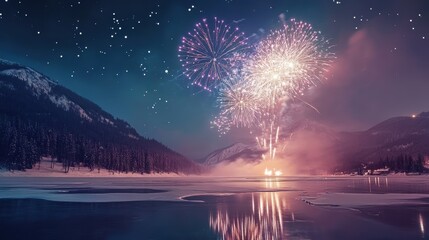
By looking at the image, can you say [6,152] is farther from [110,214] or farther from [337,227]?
[337,227]

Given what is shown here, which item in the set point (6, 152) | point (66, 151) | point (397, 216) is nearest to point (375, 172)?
point (66, 151)

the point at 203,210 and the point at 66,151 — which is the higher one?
the point at 66,151

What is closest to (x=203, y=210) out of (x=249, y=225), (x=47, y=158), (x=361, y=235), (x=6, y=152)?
(x=249, y=225)

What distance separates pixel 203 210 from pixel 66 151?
423 feet

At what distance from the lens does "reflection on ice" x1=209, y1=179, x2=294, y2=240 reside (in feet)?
58.7

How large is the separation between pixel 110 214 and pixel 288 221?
1186 centimetres

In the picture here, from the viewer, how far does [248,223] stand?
21.5 meters

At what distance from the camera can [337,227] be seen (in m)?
19.7

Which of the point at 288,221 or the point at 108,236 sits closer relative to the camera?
the point at 108,236

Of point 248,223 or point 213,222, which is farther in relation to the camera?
point 213,222

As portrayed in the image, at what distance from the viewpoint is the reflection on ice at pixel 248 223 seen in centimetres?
1788

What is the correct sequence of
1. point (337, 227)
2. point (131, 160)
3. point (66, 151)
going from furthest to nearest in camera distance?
point (131, 160) → point (66, 151) → point (337, 227)

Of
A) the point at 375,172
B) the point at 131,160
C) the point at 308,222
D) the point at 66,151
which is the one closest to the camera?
the point at 308,222

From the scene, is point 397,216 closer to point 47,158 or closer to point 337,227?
point 337,227
